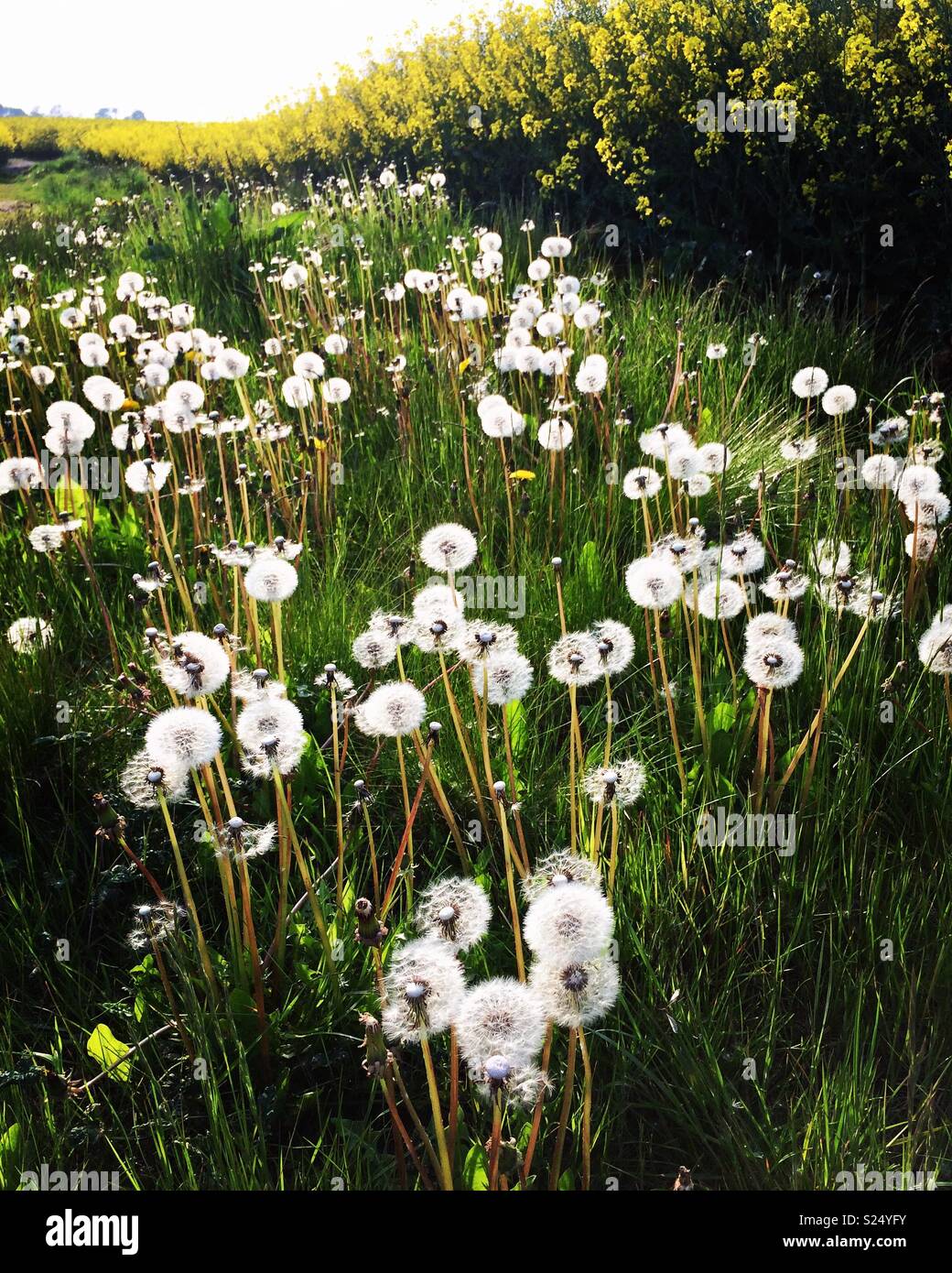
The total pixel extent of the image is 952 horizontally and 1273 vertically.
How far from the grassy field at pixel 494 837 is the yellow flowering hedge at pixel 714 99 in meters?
2.02

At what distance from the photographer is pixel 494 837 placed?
2309mm

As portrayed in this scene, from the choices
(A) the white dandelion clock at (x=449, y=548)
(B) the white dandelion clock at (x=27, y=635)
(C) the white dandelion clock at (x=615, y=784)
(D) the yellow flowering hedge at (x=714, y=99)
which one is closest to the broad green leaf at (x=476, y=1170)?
(C) the white dandelion clock at (x=615, y=784)

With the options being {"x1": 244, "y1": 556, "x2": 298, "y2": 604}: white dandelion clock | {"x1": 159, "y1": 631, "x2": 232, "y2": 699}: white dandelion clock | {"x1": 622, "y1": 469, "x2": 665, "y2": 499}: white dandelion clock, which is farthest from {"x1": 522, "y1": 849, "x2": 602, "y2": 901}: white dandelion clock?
{"x1": 622, "y1": 469, "x2": 665, "y2": 499}: white dandelion clock

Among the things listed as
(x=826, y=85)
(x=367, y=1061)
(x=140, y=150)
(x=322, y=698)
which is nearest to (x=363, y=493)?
(x=322, y=698)

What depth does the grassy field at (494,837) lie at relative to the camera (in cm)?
167

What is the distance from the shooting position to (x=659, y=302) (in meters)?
5.46

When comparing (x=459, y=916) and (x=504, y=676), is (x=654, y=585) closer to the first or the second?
(x=504, y=676)

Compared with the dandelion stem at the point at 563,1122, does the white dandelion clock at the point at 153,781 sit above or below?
above

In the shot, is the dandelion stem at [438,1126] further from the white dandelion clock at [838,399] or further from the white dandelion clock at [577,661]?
the white dandelion clock at [838,399]

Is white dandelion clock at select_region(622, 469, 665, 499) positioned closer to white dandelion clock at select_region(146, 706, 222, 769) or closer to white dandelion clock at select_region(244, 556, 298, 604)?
white dandelion clock at select_region(244, 556, 298, 604)

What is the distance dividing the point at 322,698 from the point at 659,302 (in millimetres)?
3785

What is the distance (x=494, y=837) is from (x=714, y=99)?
5.55 meters

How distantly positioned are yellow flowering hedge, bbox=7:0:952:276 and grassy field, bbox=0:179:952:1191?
2.02 m

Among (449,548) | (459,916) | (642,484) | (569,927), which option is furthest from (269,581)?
(642,484)
